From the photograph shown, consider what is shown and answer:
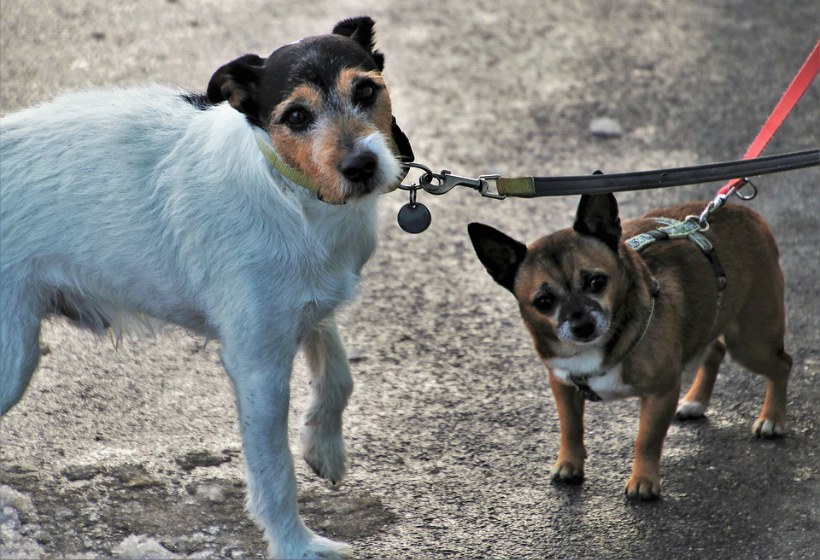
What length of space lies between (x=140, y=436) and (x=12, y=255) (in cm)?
113

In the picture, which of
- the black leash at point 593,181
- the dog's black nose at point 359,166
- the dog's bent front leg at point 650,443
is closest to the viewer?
the dog's black nose at point 359,166

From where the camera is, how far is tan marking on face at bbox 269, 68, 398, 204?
299 cm

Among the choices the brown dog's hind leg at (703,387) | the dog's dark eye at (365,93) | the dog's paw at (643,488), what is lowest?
the dog's paw at (643,488)

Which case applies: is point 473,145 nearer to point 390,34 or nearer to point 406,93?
point 406,93

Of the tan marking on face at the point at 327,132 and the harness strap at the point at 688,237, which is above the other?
Answer: the tan marking on face at the point at 327,132

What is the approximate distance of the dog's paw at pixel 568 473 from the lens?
3.98 m

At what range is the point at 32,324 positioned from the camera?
11.2 ft

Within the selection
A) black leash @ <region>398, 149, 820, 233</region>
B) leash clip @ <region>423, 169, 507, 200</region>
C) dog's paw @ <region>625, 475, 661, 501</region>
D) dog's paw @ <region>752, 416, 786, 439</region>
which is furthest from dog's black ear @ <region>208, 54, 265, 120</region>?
dog's paw @ <region>752, 416, 786, 439</region>

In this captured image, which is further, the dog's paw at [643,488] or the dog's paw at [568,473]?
the dog's paw at [568,473]

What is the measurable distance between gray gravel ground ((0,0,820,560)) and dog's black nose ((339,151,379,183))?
74 centimetres

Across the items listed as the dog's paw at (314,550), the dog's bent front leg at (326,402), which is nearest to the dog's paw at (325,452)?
the dog's bent front leg at (326,402)

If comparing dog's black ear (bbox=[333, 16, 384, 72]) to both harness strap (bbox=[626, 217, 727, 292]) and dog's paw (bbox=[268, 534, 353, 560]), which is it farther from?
dog's paw (bbox=[268, 534, 353, 560])

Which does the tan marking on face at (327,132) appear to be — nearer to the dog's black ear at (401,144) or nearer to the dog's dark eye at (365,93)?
the dog's dark eye at (365,93)

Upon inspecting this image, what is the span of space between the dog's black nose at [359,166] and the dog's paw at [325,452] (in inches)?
47.5
